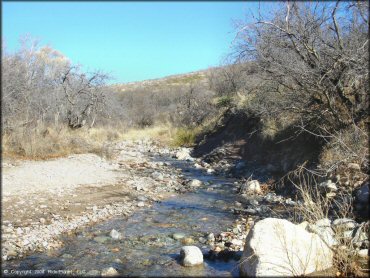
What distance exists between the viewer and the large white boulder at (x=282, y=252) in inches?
219

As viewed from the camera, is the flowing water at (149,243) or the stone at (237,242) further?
the stone at (237,242)

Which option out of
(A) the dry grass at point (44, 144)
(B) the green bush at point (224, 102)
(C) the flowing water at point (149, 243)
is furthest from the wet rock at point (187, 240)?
(B) the green bush at point (224, 102)

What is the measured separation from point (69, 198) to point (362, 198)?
6.72 m

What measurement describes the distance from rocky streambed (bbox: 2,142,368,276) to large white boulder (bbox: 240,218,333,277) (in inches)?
12.8

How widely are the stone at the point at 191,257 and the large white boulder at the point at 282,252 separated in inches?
30.1

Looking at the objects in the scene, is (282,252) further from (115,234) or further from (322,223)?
(115,234)

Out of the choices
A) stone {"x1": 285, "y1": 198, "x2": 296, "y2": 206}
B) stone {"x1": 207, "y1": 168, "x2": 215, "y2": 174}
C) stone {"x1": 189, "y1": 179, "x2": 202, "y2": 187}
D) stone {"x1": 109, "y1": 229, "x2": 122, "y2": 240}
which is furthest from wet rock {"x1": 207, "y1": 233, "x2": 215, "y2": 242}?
stone {"x1": 207, "y1": 168, "x2": 215, "y2": 174}

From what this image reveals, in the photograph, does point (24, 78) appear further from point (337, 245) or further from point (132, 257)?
point (337, 245)

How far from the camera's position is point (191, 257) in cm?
642

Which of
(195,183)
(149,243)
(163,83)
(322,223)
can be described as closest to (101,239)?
(149,243)

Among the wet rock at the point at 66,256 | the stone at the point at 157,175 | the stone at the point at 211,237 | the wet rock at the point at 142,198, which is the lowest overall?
the stone at the point at 211,237

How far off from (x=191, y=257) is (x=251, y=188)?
19.9 ft

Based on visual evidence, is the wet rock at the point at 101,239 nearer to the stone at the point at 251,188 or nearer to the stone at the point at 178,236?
the stone at the point at 178,236

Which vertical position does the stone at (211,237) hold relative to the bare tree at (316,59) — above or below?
below
